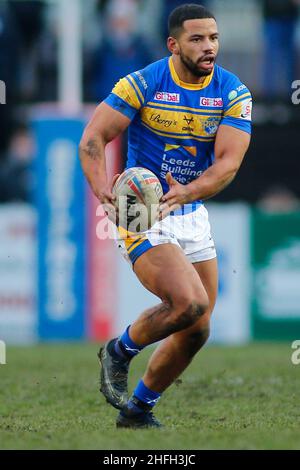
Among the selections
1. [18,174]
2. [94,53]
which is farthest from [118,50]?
[18,174]

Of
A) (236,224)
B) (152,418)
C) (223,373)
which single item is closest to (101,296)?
(236,224)

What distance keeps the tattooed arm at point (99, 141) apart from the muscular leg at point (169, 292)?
1.70 ft

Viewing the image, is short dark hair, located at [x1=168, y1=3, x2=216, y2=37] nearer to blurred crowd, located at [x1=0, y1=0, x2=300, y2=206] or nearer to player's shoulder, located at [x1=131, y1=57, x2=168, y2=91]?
player's shoulder, located at [x1=131, y1=57, x2=168, y2=91]

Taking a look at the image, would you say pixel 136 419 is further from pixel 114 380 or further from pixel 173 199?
pixel 173 199

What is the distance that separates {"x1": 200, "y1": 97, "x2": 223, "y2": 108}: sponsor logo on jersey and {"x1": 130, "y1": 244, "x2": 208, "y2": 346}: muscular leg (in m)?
0.91

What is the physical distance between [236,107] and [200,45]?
44 centimetres

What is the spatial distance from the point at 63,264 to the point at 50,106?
10.5 ft

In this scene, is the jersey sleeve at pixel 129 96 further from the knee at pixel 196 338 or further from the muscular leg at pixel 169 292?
the knee at pixel 196 338

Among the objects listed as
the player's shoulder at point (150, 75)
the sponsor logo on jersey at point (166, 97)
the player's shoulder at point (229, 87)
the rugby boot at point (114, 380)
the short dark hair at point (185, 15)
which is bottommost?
the rugby boot at point (114, 380)

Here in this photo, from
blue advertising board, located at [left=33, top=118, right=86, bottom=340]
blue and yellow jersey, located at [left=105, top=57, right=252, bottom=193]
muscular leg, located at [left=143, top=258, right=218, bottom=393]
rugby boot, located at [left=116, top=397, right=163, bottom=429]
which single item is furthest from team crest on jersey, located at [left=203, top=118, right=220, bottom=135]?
blue advertising board, located at [left=33, top=118, right=86, bottom=340]

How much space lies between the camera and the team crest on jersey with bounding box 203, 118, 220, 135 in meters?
6.96

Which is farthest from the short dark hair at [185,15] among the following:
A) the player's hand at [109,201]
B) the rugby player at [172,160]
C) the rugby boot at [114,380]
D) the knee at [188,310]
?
the rugby boot at [114,380]

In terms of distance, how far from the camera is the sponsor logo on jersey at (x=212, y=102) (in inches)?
274

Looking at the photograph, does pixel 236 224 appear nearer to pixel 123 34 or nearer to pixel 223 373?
pixel 123 34
